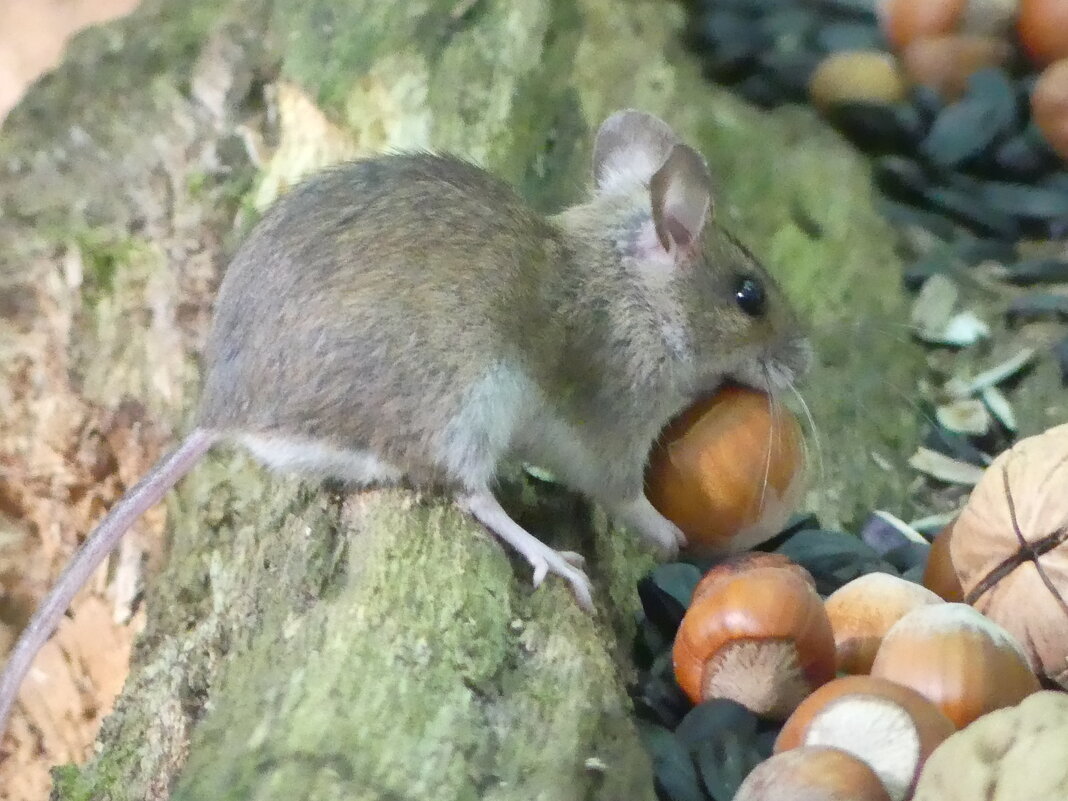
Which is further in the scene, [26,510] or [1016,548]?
[26,510]

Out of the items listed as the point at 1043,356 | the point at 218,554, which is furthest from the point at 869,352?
the point at 218,554

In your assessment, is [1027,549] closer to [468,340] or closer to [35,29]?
[468,340]

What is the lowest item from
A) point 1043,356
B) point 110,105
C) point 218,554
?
point 1043,356

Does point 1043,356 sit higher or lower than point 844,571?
lower

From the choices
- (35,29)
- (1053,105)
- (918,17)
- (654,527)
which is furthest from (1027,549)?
(35,29)

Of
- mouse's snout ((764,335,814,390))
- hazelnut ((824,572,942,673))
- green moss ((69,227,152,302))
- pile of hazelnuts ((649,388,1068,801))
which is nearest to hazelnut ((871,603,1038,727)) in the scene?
pile of hazelnuts ((649,388,1068,801))

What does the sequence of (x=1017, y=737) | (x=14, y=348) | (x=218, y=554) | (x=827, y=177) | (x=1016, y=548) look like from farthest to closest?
(x=827, y=177) → (x=14, y=348) → (x=218, y=554) → (x=1016, y=548) → (x=1017, y=737)

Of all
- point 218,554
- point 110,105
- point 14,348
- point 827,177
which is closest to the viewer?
point 218,554

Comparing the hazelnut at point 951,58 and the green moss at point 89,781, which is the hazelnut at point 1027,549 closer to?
the green moss at point 89,781

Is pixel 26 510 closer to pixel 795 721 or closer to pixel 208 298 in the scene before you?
pixel 208 298
